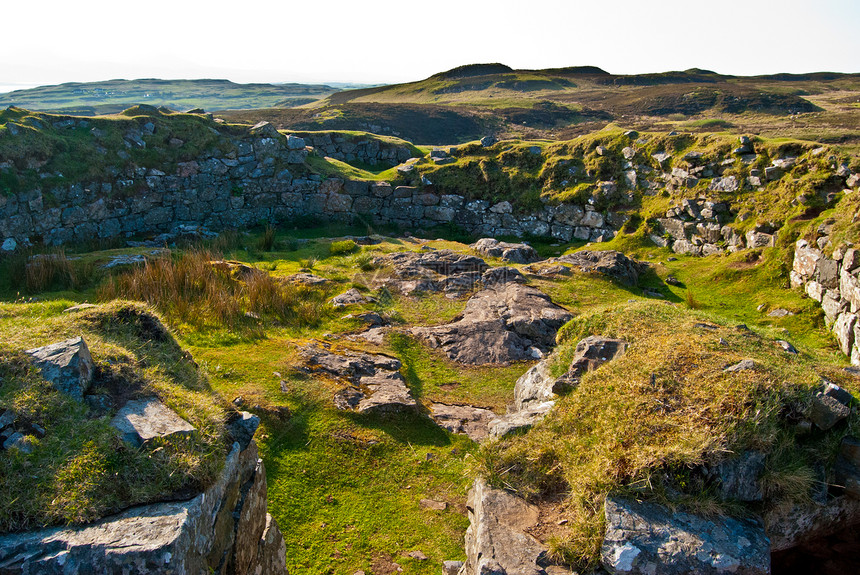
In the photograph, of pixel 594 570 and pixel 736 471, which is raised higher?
pixel 736 471

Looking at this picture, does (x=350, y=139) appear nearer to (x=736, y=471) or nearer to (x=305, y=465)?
(x=305, y=465)

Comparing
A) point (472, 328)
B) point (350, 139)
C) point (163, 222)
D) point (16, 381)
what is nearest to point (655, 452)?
point (16, 381)

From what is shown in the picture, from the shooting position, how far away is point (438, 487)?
6.16 m

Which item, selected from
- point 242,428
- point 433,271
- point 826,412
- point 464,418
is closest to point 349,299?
point 433,271

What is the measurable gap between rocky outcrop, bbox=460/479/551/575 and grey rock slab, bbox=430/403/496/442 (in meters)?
2.26

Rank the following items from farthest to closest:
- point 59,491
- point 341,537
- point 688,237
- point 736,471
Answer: point 688,237 → point 341,537 → point 736,471 → point 59,491

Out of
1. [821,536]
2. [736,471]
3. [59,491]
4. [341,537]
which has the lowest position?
[341,537]

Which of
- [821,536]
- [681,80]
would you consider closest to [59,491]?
[821,536]

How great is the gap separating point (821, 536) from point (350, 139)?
25.9 metres

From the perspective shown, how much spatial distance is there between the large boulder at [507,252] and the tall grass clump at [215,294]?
5.85 m

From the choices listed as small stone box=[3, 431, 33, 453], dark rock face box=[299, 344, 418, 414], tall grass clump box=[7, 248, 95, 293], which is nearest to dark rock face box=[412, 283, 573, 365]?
dark rock face box=[299, 344, 418, 414]

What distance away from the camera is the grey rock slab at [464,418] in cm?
→ 727

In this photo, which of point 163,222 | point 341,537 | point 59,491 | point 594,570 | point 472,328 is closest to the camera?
point 59,491

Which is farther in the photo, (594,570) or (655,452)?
(655,452)
